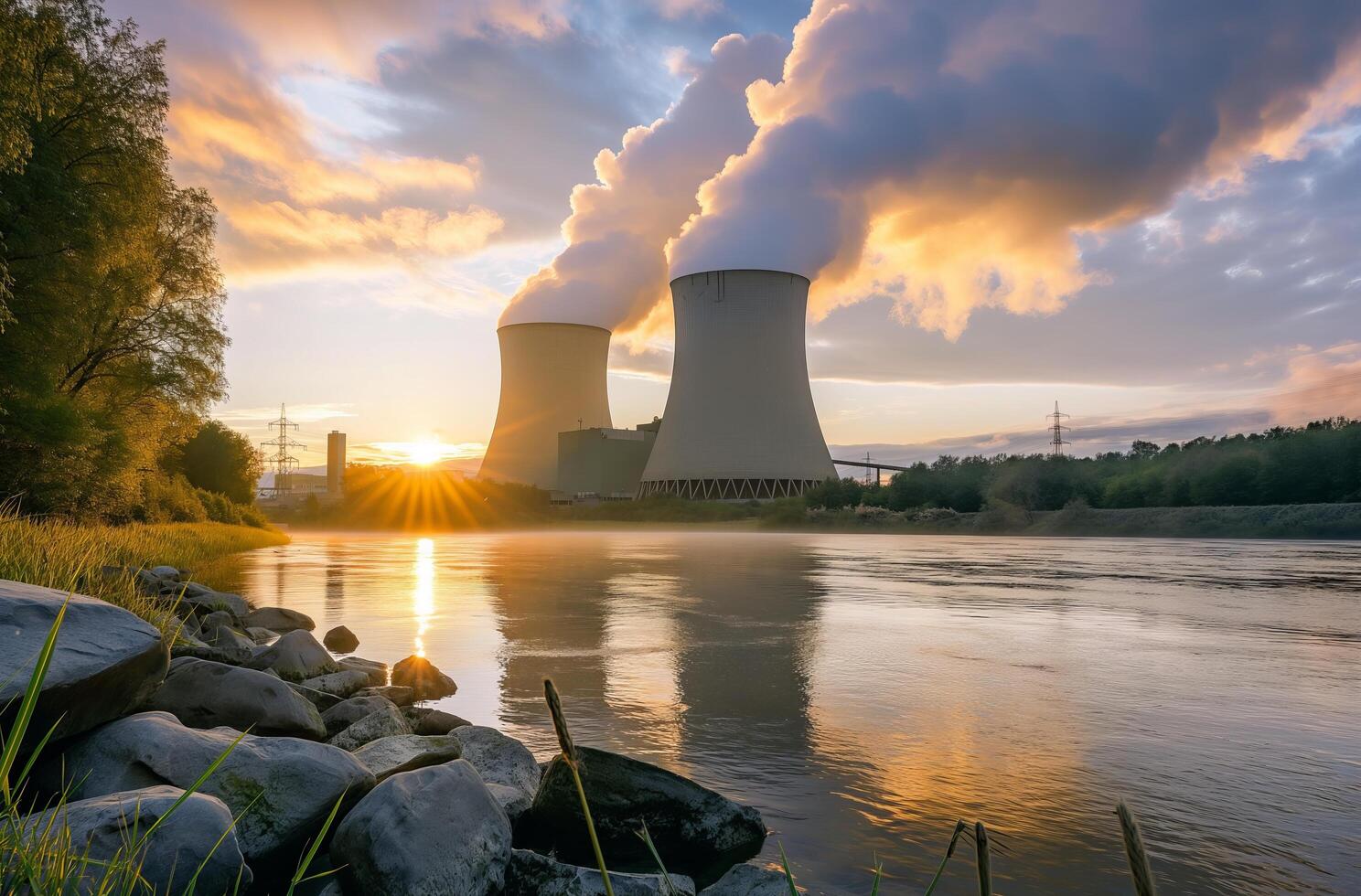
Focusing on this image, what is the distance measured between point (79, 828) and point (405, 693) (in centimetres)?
308

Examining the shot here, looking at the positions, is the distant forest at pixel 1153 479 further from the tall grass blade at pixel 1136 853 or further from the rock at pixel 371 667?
the tall grass blade at pixel 1136 853

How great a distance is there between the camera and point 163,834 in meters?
2.24

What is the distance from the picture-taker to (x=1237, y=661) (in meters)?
6.45

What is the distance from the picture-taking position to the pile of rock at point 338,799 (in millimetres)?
2410

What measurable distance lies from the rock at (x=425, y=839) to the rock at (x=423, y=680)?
2636mm

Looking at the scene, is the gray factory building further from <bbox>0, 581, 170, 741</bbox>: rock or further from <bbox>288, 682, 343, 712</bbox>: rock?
<bbox>0, 581, 170, 741</bbox>: rock

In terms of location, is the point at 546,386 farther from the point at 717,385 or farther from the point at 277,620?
the point at 277,620

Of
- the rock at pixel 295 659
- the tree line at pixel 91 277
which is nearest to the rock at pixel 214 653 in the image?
the rock at pixel 295 659

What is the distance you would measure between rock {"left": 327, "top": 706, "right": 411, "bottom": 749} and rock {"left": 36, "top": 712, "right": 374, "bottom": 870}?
1013mm

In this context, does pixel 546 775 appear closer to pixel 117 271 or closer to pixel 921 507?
pixel 117 271

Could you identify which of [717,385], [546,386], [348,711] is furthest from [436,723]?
[546,386]

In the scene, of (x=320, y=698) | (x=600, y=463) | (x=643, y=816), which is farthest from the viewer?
(x=600, y=463)

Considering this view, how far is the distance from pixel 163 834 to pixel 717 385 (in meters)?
30.4

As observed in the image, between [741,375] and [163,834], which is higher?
[741,375]
